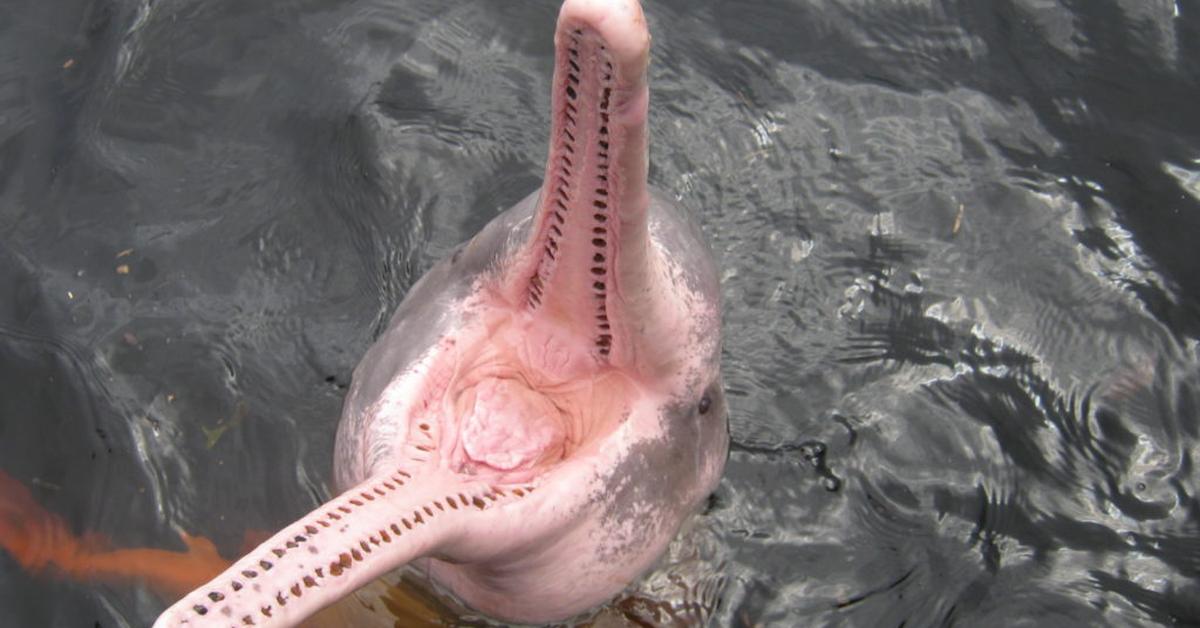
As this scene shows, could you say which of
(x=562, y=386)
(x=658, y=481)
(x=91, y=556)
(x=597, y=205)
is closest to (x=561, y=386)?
(x=562, y=386)

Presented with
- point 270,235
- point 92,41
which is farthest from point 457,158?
point 92,41

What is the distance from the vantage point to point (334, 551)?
377cm

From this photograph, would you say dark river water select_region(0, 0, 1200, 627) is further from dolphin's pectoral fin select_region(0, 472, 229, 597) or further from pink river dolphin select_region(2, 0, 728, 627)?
pink river dolphin select_region(2, 0, 728, 627)

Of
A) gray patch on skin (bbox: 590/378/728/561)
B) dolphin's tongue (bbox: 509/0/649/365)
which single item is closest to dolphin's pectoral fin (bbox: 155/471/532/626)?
gray patch on skin (bbox: 590/378/728/561)

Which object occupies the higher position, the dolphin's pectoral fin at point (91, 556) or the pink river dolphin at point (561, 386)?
the pink river dolphin at point (561, 386)

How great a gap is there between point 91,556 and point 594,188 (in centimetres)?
301

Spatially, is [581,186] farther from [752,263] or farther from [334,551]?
[752,263]

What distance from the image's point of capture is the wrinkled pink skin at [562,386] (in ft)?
14.3

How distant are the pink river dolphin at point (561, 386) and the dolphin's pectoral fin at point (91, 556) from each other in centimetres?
87

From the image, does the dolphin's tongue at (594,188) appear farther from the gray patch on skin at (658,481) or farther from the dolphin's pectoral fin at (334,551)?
the dolphin's pectoral fin at (334,551)

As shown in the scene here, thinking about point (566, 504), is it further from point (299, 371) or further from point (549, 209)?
point (299, 371)

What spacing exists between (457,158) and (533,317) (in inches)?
106

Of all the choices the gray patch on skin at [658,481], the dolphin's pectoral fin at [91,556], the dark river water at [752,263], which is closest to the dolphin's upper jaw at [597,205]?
the gray patch on skin at [658,481]

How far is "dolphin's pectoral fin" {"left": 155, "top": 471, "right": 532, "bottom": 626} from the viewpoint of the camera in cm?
355
